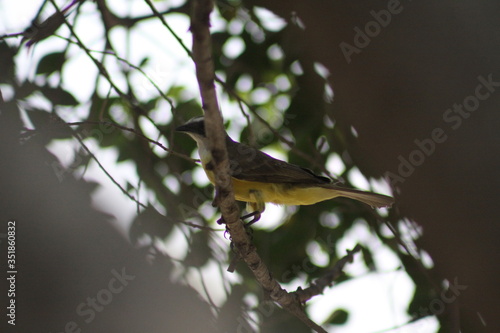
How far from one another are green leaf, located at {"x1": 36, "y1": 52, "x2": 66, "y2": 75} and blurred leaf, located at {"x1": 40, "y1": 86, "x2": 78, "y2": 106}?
16 cm

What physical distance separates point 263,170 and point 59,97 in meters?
2.03

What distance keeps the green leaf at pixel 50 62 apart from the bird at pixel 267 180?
151 centimetres

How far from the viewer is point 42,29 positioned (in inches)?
160

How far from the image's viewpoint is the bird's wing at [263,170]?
4.06 meters

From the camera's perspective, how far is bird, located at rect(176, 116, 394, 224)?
160 inches

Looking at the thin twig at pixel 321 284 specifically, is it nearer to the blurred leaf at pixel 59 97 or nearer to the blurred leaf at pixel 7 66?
the blurred leaf at pixel 59 97

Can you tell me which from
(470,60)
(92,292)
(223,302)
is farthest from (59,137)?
(470,60)

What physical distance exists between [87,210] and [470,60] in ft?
8.95

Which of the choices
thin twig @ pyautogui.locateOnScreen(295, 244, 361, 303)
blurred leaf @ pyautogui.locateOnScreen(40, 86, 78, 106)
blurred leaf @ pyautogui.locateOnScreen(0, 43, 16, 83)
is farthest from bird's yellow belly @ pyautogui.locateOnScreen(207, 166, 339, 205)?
blurred leaf @ pyautogui.locateOnScreen(0, 43, 16, 83)

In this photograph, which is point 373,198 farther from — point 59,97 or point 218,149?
point 59,97

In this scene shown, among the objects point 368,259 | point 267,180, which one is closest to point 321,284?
point 267,180

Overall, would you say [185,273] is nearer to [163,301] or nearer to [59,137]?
[163,301]

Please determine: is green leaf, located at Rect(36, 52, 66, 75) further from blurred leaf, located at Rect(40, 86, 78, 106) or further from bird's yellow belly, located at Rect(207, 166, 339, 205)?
bird's yellow belly, located at Rect(207, 166, 339, 205)

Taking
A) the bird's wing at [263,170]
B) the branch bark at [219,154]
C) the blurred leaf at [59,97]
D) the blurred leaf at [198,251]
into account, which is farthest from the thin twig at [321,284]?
the blurred leaf at [59,97]
